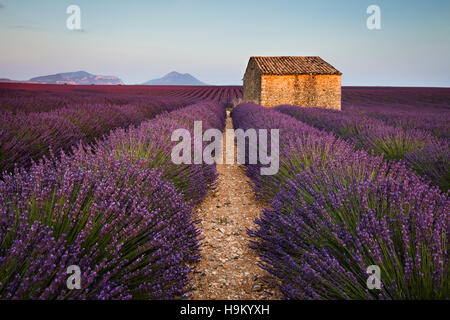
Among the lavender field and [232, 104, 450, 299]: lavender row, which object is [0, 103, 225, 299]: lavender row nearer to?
the lavender field

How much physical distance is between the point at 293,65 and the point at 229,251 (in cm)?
1728

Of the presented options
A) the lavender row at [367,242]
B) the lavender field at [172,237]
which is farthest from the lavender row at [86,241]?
the lavender row at [367,242]

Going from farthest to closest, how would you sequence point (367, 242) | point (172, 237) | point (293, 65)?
point (293, 65)
point (172, 237)
point (367, 242)

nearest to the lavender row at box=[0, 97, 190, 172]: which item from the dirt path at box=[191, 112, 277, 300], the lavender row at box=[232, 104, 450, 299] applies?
the dirt path at box=[191, 112, 277, 300]

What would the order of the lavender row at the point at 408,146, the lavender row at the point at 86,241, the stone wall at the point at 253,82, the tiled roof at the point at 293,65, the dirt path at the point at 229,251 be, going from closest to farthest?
the lavender row at the point at 86,241 < the dirt path at the point at 229,251 < the lavender row at the point at 408,146 < the tiled roof at the point at 293,65 < the stone wall at the point at 253,82

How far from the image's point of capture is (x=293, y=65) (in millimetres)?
17203

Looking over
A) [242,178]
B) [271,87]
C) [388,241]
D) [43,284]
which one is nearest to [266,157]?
[242,178]

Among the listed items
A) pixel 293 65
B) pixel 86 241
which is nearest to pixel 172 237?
pixel 86 241

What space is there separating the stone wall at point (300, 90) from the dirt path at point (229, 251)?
43.0 feet

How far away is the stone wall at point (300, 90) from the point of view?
52.0ft

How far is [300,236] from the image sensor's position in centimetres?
149

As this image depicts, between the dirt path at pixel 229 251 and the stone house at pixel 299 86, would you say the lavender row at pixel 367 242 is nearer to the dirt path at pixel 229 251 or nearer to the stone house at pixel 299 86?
the dirt path at pixel 229 251

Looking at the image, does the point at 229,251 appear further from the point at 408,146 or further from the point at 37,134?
the point at 408,146
